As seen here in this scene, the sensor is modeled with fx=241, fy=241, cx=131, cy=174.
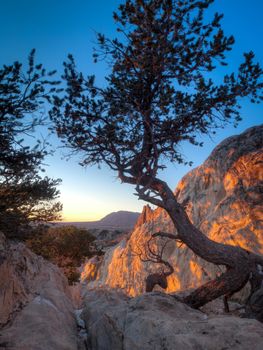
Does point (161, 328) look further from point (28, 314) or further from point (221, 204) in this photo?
point (221, 204)

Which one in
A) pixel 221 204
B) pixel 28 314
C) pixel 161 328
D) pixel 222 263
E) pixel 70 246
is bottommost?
pixel 70 246

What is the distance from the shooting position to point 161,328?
427 cm

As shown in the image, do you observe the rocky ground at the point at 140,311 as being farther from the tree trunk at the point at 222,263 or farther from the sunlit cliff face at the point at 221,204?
the tree trunk at the point at 222,263

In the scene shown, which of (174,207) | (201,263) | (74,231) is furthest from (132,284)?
(174,207)

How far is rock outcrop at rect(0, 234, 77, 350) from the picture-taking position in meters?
4.33

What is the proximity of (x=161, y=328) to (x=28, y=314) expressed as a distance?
9.57ft

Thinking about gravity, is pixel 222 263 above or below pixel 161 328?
above

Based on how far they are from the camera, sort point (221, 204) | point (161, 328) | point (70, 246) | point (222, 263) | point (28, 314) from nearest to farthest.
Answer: point (161, 328) → point (28, 314) → point (222, 263) → point (221, 204) → point (70, 246)

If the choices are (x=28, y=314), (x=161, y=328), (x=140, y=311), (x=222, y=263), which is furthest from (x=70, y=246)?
(x=161, y=328)

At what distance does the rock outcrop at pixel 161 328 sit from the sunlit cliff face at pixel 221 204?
268 inches

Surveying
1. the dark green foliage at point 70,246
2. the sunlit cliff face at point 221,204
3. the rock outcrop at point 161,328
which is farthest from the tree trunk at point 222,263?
the dark green foliage at point 70,246

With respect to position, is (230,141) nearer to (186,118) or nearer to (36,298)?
(186,118)

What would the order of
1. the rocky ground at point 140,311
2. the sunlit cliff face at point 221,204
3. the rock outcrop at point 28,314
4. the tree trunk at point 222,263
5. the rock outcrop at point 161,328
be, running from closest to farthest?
the rock outcrop at point 161,328 < the rocky ground at point 140,311 < the rock outcrop at point 28,314 < the tree trunk at point 222,263 < the sunlit cliff face at point 221,204

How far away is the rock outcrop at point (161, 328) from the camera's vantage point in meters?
3.61
